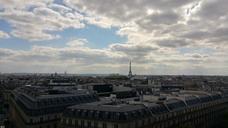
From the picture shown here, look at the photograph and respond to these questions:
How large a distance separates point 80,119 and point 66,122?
540cm

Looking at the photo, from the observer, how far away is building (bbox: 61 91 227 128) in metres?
73.9

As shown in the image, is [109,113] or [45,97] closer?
[109,113]

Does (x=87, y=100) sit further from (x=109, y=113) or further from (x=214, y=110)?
(x=214, y=110)

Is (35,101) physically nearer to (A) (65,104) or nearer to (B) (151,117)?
(A) (65,104)

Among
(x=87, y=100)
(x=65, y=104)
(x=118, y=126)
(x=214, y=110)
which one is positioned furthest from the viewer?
(x=214, y=110)

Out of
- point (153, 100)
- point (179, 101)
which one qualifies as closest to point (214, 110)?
point (179, 101)

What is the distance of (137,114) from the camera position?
252 feet

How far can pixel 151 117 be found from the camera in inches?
3209

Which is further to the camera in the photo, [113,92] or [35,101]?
[113,92]

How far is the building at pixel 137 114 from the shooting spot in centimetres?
7388

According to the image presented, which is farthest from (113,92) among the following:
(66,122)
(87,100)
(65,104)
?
(66,122)

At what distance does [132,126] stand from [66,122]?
55.7 ft

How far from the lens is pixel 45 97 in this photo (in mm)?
98562

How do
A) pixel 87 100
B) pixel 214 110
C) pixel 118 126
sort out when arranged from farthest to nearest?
pixel 214 110, pixel 87 100, pixel 118 126
